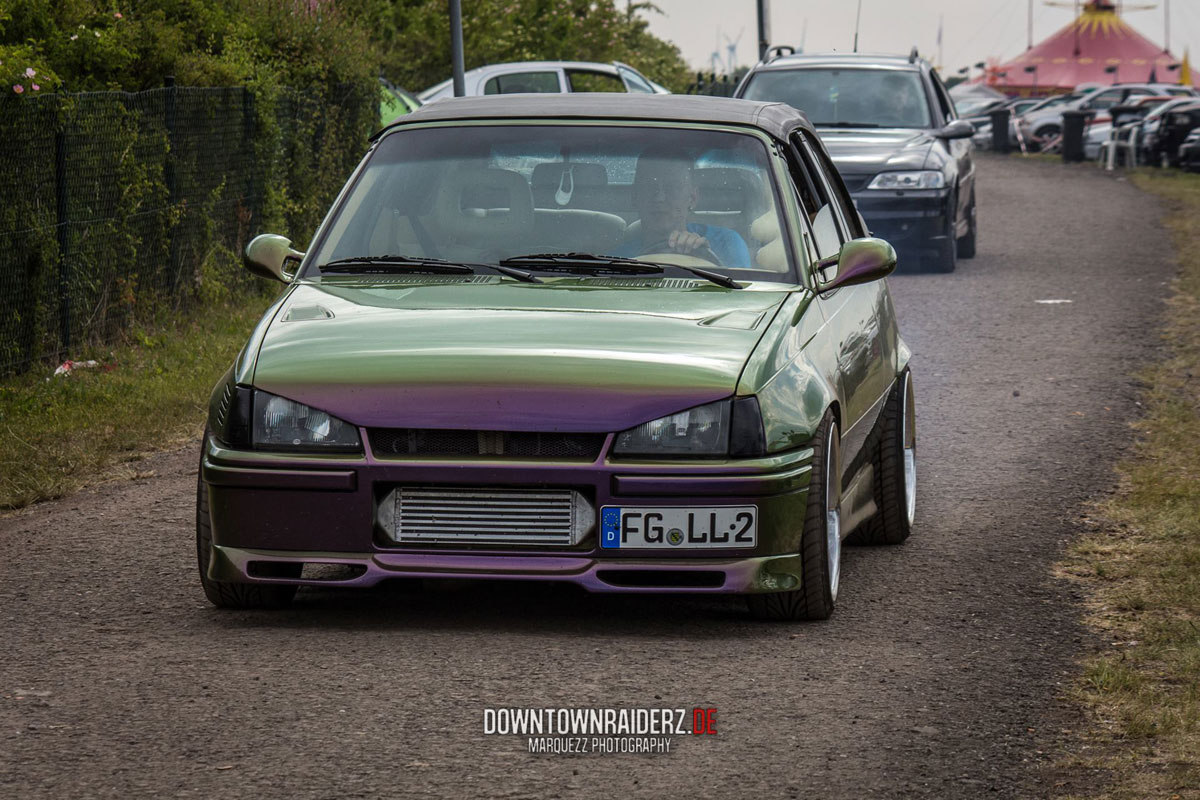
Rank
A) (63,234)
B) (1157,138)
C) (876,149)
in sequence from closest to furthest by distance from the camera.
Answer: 1. (63,234)
2. (876,149)
3. (1157,138)

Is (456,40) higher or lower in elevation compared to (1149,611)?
higher

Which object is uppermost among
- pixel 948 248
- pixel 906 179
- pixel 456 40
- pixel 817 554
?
pixel 456 40

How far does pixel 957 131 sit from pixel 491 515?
13.2 metres

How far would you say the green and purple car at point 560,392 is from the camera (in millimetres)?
5598

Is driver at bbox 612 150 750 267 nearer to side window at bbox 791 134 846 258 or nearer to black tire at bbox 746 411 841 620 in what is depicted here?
side window at bbox 791 134 846 258

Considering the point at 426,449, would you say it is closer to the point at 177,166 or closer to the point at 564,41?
the point at 177,166

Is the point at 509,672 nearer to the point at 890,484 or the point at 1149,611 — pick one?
the point at 1149,611

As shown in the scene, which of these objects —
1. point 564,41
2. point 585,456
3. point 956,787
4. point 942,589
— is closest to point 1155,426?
point 942,589

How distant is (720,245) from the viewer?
6703 mm

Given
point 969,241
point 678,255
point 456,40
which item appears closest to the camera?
point 678,255

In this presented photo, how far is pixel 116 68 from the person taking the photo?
573 inches
